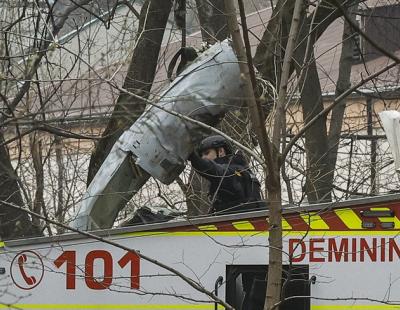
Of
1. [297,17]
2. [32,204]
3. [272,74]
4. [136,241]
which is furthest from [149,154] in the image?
[32,204]

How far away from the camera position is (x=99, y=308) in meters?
6.67

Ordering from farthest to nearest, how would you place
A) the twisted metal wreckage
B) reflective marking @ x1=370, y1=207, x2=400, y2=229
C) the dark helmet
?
the dark helmet
the twisted metal wreckage
reflective marking @ x1=370, y1=207, x2=400, y2=229

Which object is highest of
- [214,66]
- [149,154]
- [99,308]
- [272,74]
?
[272,74]

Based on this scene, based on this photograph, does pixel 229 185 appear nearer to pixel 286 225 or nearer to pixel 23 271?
pixel 286 225

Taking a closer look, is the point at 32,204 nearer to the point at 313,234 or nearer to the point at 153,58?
the point at 153,58

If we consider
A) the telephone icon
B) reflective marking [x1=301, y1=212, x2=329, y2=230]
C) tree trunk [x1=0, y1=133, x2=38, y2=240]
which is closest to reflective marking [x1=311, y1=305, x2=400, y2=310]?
reflective marking [x1=301, y1=212, x2=329, y2=230]

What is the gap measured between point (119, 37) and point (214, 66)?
6054mm

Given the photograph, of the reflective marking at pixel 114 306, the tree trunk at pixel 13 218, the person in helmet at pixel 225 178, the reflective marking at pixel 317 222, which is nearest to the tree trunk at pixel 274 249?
the reflective marking at pixel 317 222

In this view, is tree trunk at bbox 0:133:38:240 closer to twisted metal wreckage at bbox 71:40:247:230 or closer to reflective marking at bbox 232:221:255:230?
twisted metal wreckage at bbox 71:40:247:230

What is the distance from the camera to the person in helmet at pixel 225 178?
707 cm

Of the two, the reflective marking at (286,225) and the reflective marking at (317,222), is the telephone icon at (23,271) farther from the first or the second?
the reflective marking at (317,222)

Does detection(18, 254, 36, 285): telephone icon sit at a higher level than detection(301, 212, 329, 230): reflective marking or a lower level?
lower

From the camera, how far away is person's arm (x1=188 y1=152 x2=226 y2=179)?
23.1 ft

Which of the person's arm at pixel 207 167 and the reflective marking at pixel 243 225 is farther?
the person's arm at pixel 207 167
